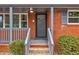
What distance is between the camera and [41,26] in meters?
20.2

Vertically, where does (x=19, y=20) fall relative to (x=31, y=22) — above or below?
above

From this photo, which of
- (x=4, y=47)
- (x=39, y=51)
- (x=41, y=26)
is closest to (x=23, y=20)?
(x=41, y=26)

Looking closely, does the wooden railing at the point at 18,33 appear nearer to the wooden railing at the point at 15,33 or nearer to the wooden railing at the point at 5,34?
the wooden railing at the point at 15,33

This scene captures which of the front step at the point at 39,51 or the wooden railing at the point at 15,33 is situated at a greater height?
the wooden railing at the point at 15,33

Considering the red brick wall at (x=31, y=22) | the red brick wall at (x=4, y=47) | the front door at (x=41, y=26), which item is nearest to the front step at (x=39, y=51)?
the red brick wall at (x=4, y=47)

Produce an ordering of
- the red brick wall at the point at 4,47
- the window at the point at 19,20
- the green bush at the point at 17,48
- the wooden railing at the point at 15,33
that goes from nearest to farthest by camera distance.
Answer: the green bush at the point at 17,48 < the red brick wall at the point at 4,47 < the wooden railing at the point at 15,33 < the window at the point at 19,20

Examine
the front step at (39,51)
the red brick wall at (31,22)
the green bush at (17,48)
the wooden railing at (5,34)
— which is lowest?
the front step at (39,51)

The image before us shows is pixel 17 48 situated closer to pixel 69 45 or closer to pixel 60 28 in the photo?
pixel 69 45

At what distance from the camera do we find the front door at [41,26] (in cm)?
2019

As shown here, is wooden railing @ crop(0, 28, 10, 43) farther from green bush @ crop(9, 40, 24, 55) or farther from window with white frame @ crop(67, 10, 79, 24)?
window with white frame @ crop(67, 10, 79, 24)

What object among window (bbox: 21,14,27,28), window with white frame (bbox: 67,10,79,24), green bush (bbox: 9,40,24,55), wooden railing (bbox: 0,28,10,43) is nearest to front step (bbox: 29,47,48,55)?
green bush (bbox: 9,40,24,55)

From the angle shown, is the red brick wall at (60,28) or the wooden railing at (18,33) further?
the red brick wall at (60,28)

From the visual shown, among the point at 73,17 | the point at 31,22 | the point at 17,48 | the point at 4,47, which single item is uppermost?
the point at 73,17
